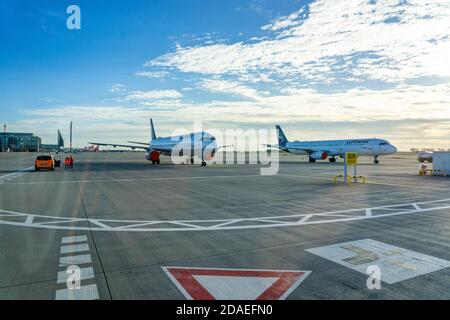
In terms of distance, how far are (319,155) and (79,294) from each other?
52110 millimetres

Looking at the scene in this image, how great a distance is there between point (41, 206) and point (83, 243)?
6.16m

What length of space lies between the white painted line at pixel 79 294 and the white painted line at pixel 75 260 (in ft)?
4.01

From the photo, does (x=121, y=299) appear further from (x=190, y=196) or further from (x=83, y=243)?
(x=190, y=196)

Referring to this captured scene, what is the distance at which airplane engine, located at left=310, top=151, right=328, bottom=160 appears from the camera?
52103 mm

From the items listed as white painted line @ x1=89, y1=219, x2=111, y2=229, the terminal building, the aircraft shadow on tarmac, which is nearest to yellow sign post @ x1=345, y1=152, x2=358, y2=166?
white painted line @ x1=89, y1=219, x2=111, y2=229

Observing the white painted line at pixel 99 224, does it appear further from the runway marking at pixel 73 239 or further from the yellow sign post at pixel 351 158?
the yellow sign post at pixel 351 158

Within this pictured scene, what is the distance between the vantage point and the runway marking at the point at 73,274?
4508mm

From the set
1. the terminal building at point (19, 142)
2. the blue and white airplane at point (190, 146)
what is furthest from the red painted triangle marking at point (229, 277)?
the terminal building at point (19, 142)

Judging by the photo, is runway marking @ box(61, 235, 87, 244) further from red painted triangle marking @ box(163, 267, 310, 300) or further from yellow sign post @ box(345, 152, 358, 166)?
yellow sign post @ box(345, 152, 358, 166)

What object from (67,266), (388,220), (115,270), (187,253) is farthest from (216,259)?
(388,220)

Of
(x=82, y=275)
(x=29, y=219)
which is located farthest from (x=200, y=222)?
(x=29, y=219)

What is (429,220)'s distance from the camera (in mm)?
9719

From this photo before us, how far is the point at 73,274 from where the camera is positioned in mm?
5285

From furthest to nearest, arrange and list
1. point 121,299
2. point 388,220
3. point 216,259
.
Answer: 1. point 388,220
2. point 216,259
3. point 121,299
